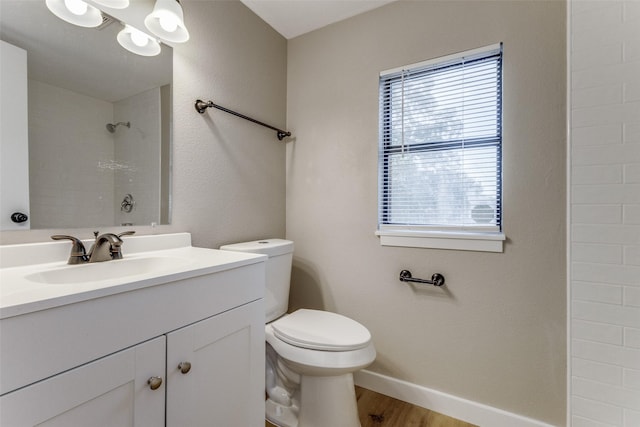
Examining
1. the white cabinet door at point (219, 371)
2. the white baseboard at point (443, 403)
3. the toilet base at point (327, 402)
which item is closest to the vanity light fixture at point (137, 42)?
the white cabinet door at point (219, 371)

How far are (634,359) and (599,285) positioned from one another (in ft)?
0.98

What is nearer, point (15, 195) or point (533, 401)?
point (15, 195)

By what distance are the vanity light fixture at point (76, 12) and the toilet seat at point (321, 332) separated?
144 cm

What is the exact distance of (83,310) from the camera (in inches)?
24.6

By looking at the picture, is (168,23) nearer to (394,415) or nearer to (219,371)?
(219,371)

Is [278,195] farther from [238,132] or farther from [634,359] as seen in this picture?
[634,359]

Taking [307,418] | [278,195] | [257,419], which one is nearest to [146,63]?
[278,195]

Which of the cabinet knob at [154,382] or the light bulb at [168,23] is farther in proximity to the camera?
the light bulb at [168,23]

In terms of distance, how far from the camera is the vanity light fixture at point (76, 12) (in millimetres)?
976

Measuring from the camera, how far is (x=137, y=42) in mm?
1189

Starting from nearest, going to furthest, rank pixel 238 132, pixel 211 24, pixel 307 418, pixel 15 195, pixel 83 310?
pixel 83 310 < pixel 15 195 < pixel 307 418 < pixel 211 24 < pixel 238 132

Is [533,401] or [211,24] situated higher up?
[211,24]

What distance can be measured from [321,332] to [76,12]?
5.15 feet

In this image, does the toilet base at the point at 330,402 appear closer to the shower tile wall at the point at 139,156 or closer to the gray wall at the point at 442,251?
the gray wall at the point at 442,251
